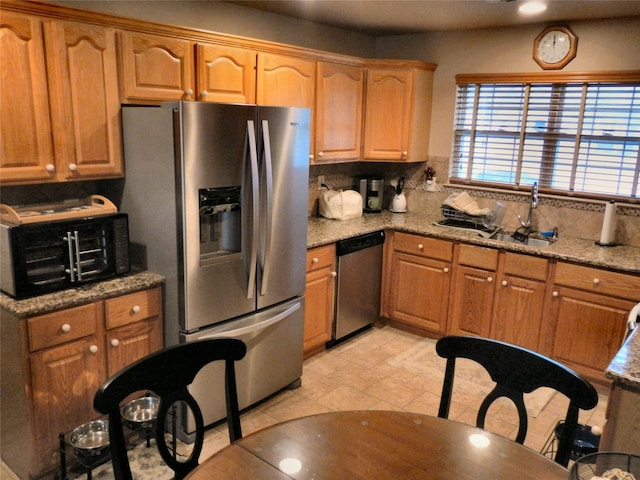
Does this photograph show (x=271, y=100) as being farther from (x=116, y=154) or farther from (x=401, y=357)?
(x=401, y=357)

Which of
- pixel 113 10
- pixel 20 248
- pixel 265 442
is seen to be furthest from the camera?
pixel 113 10

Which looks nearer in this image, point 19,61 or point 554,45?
point 19,61

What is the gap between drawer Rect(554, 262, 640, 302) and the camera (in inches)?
122

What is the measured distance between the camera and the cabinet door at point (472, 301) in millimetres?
3727

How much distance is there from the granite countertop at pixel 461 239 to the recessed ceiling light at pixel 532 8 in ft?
4.93

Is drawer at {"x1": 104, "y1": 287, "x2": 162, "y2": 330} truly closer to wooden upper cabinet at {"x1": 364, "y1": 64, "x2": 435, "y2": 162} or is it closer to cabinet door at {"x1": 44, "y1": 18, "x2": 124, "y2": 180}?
cabinet door at {"x1": 44, "y1": 18, "x2": 124, "y2": 180}

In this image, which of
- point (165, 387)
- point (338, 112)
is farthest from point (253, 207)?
point (338, 112)

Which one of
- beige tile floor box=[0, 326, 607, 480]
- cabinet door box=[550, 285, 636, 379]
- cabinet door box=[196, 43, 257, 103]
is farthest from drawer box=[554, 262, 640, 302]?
cabinet door box=[196, 43, 257, 103]

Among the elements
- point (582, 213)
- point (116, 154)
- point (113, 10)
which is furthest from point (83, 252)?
point (582, 213)

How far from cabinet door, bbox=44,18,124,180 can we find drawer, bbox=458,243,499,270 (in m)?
2.40

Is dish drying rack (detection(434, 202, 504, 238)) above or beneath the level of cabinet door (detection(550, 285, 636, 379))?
above

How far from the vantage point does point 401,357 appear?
3803mm

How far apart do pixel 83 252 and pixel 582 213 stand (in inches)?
130

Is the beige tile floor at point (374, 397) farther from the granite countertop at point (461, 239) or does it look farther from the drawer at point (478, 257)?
the granite countertop at point (461, 239)
